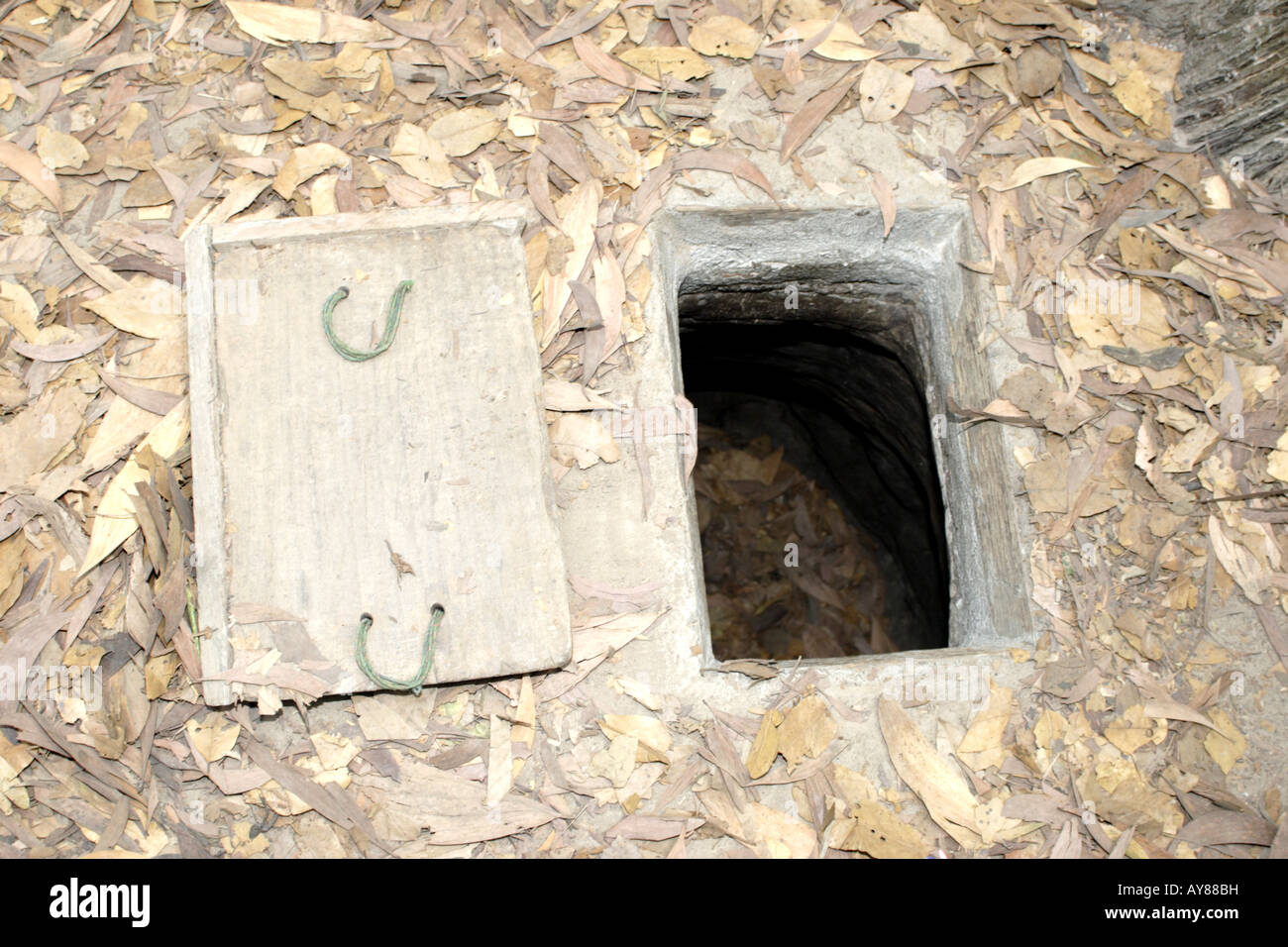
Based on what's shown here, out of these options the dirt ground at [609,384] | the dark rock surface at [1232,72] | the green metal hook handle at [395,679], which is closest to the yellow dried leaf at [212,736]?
the dirt ground at [609,384]

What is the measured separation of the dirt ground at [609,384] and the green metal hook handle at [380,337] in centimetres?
32

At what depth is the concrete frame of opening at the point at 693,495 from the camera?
250 cm

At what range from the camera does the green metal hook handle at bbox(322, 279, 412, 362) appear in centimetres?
244

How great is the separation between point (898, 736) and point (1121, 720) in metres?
0.63

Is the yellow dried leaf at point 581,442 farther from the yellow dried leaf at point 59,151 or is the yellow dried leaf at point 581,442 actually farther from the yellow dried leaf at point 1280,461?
the yellow dried leaf at point 1280,461

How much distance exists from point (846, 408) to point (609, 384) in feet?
6.77

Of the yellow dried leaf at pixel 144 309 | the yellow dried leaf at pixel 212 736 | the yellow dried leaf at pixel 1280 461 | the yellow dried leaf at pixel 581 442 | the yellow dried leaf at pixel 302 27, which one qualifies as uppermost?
the yellow dried leaf at pixel 302 27

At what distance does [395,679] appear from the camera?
2338mm

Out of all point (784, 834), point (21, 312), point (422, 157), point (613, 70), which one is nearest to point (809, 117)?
point (613, 70)

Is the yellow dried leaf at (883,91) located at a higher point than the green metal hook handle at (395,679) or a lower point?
higher

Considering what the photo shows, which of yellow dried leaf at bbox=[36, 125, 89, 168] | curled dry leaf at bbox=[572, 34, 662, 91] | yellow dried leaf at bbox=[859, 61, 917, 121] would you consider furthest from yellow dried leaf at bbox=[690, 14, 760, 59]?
yellow dried leaf at bbox=[36, 125, 89, 168]

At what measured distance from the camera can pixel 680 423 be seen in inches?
101

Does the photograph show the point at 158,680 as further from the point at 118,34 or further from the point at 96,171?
the point at 118,34

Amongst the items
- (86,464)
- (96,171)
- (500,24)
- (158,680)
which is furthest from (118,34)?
(158,680)
